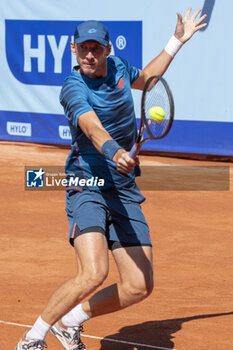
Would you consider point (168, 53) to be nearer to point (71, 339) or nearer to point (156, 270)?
point (71, 339)

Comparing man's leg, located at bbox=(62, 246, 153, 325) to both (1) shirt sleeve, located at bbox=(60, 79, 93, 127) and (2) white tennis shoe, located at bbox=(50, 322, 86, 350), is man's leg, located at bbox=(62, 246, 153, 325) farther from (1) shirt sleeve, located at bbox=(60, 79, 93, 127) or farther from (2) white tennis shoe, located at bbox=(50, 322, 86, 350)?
(1) shirt sleeve, located at bbox=(60, 79, 93, 127)

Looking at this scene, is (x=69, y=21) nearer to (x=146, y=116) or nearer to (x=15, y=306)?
(x=15, y=306)

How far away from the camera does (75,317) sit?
487 centimetres

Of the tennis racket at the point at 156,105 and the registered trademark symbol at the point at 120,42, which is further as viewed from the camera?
the registered trademark symbol at the point at 120,42

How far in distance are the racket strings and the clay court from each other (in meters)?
1.52

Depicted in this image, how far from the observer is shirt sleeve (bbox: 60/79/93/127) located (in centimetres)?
449

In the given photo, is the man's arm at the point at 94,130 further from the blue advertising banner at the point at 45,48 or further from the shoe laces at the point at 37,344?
the blue advertising banner at the point at 45,48

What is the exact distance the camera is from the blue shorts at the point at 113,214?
→ 4719 mm

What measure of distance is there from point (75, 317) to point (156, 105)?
4.64ft

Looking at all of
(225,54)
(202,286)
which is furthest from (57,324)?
(225,54)

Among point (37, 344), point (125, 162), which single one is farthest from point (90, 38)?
point (37, 344)

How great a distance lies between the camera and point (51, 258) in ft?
24.4

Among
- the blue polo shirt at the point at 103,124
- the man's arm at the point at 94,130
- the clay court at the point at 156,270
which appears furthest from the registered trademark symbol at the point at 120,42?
the man's arm at the point at 94,130

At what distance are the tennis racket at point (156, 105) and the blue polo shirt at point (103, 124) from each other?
197 millimetres
